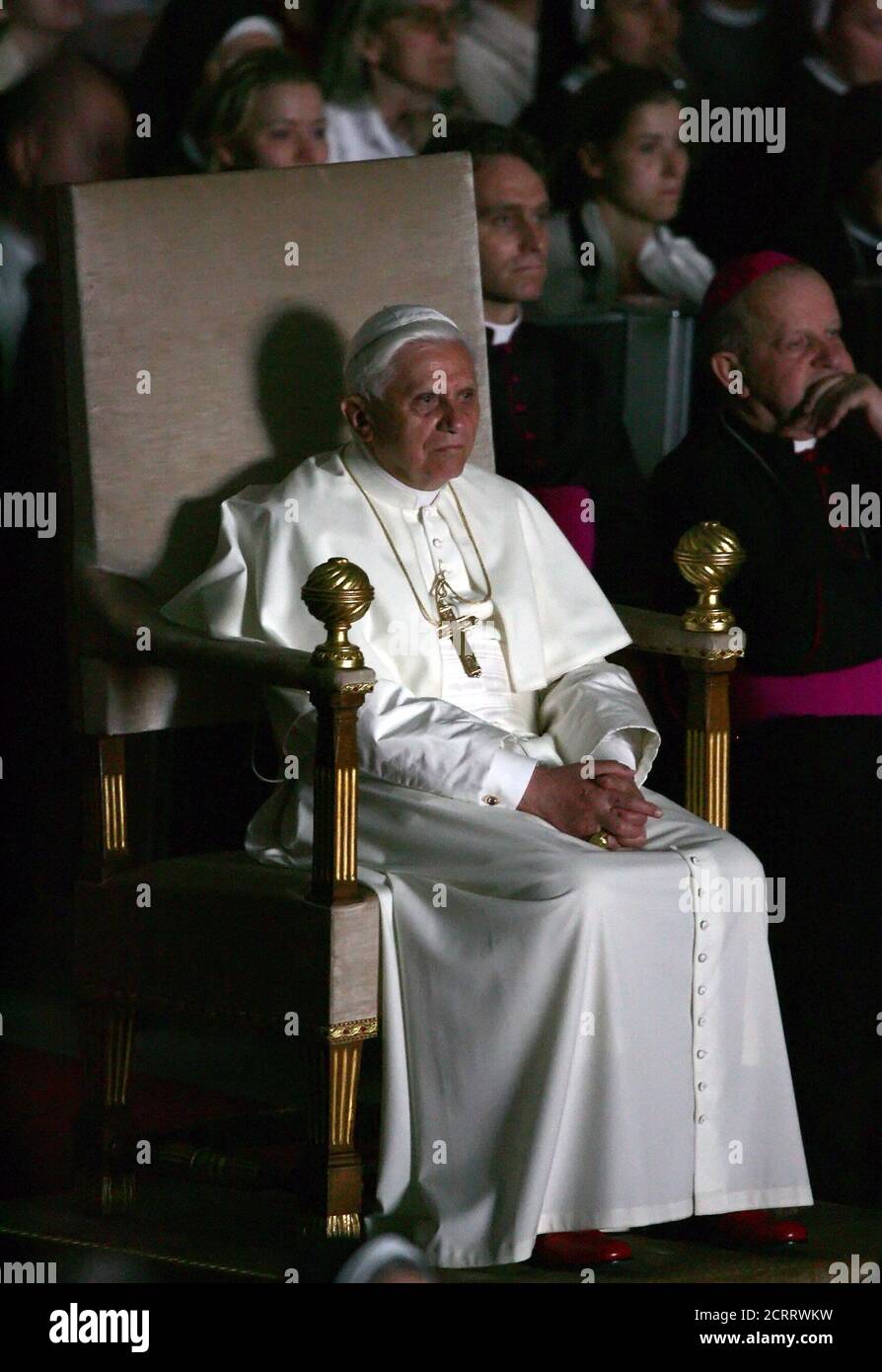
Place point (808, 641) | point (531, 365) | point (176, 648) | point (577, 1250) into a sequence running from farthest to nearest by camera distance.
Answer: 1. point (531, 365)
2. point (808, 641)
3. point (176, 648)
4. point (577, 1250)

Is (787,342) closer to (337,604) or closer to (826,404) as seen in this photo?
(826,404)

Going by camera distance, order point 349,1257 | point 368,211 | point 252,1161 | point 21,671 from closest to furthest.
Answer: point 349,1257 → point 252,1161 → point 368,211 → point 21,671

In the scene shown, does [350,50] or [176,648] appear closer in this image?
Result: [176,648]

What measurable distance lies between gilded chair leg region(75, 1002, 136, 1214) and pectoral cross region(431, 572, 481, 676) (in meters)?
0.82

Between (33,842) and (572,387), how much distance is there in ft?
5.05

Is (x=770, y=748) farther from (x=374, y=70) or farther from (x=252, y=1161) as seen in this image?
(x=374, y=70)

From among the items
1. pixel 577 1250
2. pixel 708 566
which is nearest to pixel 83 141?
pixel 708 566

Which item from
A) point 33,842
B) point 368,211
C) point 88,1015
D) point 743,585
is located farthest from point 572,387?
point 88,1015

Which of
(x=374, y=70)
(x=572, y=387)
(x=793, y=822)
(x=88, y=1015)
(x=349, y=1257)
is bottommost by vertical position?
(x=349, y=1257)

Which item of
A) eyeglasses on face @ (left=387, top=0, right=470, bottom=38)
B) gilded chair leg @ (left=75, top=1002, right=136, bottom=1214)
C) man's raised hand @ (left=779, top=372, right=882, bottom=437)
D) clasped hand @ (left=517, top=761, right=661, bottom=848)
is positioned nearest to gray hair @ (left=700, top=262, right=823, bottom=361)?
man's raised hand @ (left=779, top=372, right=882, bottom=437)

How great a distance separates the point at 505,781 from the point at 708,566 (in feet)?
2.00

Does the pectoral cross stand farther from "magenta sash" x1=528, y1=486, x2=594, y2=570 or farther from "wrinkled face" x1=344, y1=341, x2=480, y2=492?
"magenta sash" x1=528, y1=486, x2=594, y2=570

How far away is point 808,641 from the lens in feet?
17.8

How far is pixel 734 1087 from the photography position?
13.8 ft
